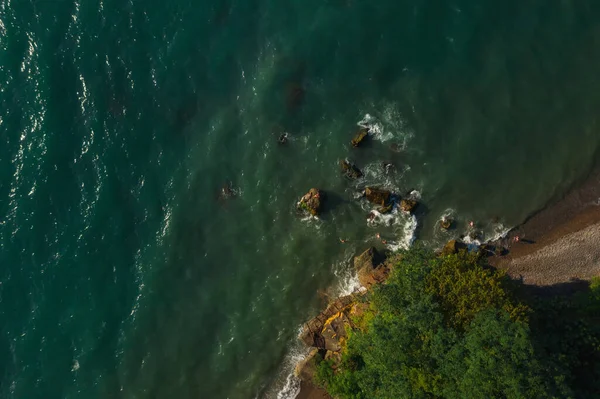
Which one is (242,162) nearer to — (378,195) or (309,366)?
(378,195)

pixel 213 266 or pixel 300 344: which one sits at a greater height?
pixel 213 266

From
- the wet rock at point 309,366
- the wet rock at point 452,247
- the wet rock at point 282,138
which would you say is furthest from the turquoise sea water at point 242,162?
the wet rock at point 309,366

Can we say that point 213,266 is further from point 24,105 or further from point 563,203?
point 563,203

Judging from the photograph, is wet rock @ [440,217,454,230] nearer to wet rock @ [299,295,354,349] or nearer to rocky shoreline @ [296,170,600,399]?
rocky shoreline @ [296,170,600,399]

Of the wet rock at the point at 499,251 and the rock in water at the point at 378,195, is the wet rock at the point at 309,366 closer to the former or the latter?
the rock in water at the point at 378,195

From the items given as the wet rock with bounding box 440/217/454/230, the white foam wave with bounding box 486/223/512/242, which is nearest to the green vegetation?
the wet rock with bounding box 440/217/454/230

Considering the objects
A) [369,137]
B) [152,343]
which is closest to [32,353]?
[152,343]
